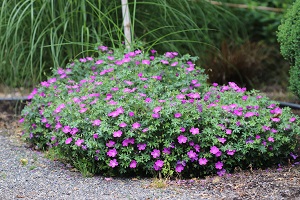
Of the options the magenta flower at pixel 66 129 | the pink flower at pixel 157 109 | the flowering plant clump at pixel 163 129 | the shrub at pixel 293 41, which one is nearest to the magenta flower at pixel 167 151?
the flowering plant clump at pixel 163 129

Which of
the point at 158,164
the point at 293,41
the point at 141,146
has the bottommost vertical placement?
the point at 158,164

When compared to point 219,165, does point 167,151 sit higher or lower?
higher

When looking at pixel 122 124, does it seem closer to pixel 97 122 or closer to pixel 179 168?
pixel 97 122

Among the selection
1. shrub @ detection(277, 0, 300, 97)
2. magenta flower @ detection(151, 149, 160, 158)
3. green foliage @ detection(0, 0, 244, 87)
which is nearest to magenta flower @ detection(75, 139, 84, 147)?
magenta flower @ detection(151, 149, 160, 158)

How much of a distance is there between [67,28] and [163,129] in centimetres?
196

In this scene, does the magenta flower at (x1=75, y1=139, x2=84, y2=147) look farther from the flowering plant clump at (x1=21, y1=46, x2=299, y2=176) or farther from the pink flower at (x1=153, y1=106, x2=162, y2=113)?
the pink flower at (x1=153, y1=106, x2=162, y2=113)

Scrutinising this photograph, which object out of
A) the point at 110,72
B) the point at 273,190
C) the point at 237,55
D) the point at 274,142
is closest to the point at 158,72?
the point at 110,72

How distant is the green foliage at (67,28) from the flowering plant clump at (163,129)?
0.94 metres

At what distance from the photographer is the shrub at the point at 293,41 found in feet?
14.7

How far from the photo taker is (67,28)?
527 cm

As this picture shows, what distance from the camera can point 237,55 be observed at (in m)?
6.12

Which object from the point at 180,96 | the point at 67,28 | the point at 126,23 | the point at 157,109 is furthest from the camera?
the point at 67,28

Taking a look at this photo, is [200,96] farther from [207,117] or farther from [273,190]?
[273,190]

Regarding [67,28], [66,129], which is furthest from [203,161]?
[67,28]
